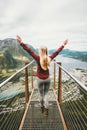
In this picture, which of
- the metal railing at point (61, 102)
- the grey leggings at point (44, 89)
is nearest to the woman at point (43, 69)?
the grey leggings at point (44, 89)

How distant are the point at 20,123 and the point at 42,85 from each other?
0.73m

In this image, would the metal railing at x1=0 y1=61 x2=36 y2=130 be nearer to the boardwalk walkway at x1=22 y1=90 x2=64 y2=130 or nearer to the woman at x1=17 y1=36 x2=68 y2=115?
the boardwalk walkway at x1=22 y1=90 x2=64 y2=130

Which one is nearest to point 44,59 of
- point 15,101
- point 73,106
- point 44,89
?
point 44,89

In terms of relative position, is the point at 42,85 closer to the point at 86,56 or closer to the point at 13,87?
the point at 13,87

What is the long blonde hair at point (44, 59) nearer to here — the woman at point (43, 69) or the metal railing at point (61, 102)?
the woman at point (43, 69)

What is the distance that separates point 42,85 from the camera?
3152mm

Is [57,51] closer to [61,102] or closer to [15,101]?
[61,102]

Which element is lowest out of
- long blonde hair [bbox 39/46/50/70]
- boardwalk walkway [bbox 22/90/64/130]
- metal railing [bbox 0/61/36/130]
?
boardwalk walkway [bbox 22/90/64/130]

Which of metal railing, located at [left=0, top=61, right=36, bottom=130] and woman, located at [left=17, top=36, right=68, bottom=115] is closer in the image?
metal railing, located at [left=0, top=61, right=36, bottom=130]

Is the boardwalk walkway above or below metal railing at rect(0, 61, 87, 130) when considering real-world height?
below

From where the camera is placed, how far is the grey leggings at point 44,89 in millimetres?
3100

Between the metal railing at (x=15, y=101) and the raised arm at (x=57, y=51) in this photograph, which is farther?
the raised arm at (x=57, y=51)

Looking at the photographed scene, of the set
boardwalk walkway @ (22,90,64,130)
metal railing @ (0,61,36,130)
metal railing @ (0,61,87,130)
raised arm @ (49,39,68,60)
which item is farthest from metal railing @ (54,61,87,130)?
metal railing @ (0,61,36,130)

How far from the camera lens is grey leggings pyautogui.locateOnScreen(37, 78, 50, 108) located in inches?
122
